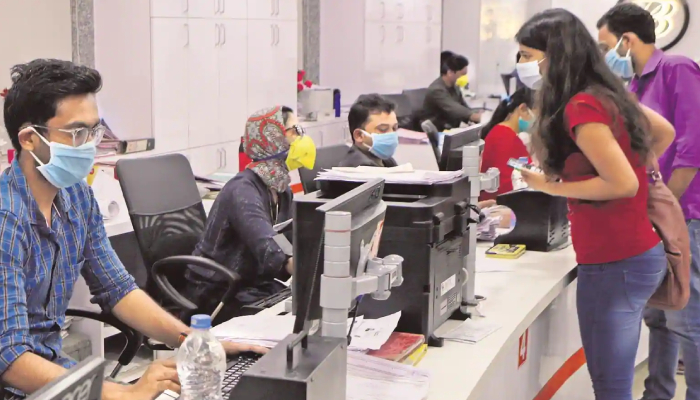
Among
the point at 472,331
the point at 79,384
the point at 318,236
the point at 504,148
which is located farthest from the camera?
the point at 504,148

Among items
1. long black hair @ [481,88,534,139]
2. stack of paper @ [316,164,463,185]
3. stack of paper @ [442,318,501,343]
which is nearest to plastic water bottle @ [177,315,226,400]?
stack of paper @ [316,164,463,185]

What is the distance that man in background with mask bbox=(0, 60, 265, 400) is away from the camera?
70.6 inches

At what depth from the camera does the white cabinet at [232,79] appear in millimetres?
5391

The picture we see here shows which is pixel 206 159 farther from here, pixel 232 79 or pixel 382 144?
pixel 382 144

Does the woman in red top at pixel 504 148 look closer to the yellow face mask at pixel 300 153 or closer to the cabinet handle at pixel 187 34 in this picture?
the yellow face mask at pixel 300 153

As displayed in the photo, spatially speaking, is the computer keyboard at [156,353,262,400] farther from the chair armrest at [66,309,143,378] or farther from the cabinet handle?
the cabinet handle

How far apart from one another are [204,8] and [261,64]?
0.73 m

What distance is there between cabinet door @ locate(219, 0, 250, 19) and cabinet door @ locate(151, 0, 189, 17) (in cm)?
34

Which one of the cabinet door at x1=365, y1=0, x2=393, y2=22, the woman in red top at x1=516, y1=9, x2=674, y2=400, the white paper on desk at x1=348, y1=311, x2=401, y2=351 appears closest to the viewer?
the white paper on desk at x1=348, y1=311, x2=401, y2=351

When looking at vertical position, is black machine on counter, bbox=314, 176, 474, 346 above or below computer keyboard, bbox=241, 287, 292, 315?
above

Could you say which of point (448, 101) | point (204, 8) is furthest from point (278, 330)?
point (448, 101)

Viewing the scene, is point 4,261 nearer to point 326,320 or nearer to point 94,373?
point 326,320

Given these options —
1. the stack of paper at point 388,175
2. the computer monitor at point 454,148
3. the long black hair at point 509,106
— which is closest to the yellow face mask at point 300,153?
the computer monitor at point 454,148

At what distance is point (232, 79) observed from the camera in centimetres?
550
